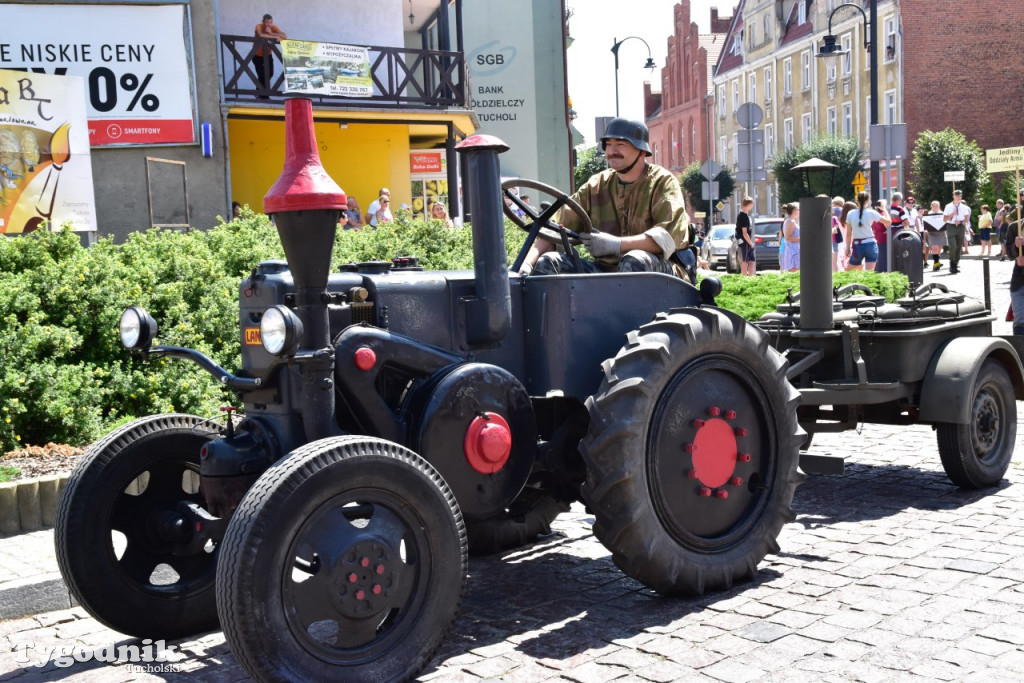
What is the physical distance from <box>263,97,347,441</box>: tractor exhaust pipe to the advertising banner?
669 inches

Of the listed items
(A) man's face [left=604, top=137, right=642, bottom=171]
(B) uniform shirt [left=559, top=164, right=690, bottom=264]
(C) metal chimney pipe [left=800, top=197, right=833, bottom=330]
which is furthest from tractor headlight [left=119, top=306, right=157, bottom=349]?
(C) metal chimney pipe [left=800, top=197, right=833, bottom=330]

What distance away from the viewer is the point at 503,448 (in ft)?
15.6

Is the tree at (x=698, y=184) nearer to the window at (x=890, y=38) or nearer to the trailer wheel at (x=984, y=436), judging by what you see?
the window at (x=890, y=38)

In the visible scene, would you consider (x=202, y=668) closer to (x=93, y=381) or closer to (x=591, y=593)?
(x=591, y=593)

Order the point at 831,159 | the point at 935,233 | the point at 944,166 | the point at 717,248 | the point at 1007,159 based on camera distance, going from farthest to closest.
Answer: the point at 831,159
the point at 944,166
the point at 717,248
the point at 935,233
the point at 1007,159

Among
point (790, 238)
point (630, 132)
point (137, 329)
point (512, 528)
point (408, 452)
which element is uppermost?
point (630, 132)

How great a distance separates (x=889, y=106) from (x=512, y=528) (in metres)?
54.0

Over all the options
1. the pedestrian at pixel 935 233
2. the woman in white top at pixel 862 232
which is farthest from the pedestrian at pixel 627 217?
the pedestrian at pixel 935 233

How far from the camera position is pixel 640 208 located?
6215 millimetres

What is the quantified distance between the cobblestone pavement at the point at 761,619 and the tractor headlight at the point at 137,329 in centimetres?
126

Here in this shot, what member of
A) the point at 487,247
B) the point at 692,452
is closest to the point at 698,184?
the point at 692,452

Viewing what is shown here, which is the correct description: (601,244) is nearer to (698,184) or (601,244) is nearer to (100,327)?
(100,327)

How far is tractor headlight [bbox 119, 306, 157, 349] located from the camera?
463cm

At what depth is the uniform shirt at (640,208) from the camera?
6.01 m
